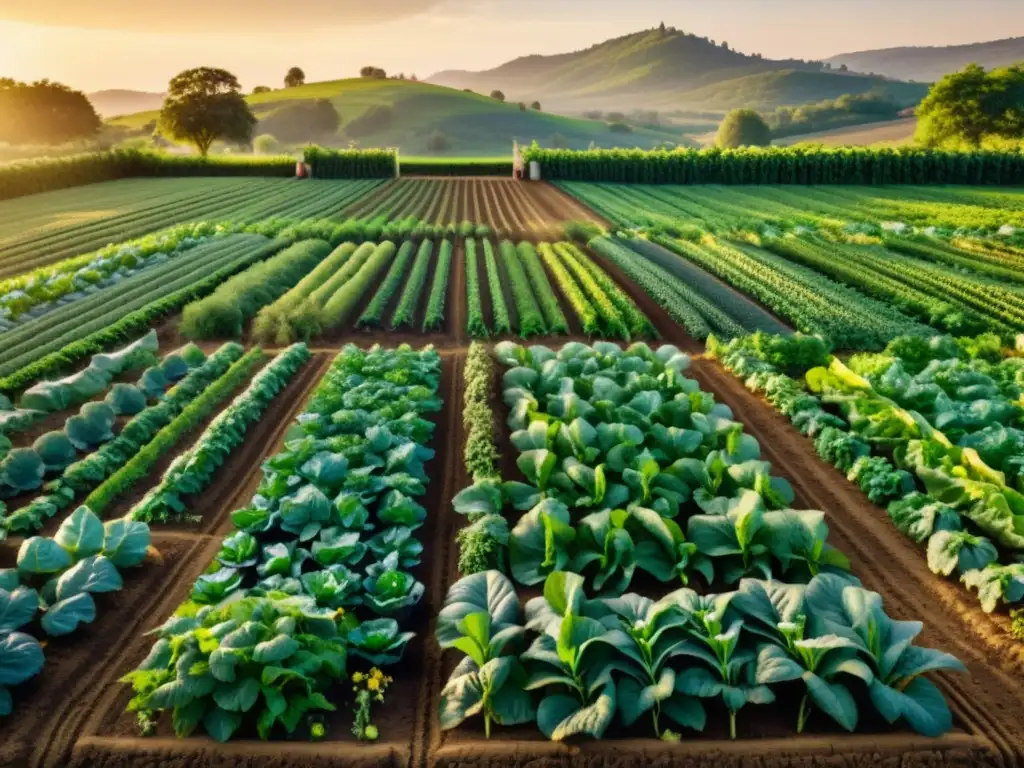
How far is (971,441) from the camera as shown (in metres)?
8.32

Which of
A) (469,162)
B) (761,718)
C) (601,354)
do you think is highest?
(469,162)

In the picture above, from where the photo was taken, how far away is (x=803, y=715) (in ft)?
16.8

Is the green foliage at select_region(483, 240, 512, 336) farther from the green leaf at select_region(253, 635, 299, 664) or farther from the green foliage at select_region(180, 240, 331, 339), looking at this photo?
the green leaf at select_region(253, 635, 299, 664)

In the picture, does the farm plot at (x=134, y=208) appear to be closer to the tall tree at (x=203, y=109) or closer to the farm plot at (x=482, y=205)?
the farm plot at (x=482, y=205)

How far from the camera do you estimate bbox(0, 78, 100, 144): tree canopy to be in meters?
58.7

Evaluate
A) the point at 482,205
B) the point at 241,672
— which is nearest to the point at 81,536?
the point at 241,672

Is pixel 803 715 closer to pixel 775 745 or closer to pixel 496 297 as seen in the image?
pixel 775 745

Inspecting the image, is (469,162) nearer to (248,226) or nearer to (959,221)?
(248,226)

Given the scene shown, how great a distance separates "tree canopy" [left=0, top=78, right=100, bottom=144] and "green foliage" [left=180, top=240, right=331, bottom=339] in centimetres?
5523

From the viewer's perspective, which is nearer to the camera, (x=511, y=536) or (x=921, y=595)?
(x=921, y=595)

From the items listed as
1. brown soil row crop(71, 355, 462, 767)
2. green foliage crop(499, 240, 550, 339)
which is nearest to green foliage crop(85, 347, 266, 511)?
brown soil row crop(71, 355, 462, 767)

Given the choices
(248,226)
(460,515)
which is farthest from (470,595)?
(248,226)

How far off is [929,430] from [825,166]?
36298mm

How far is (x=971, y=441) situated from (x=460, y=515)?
243 inches
